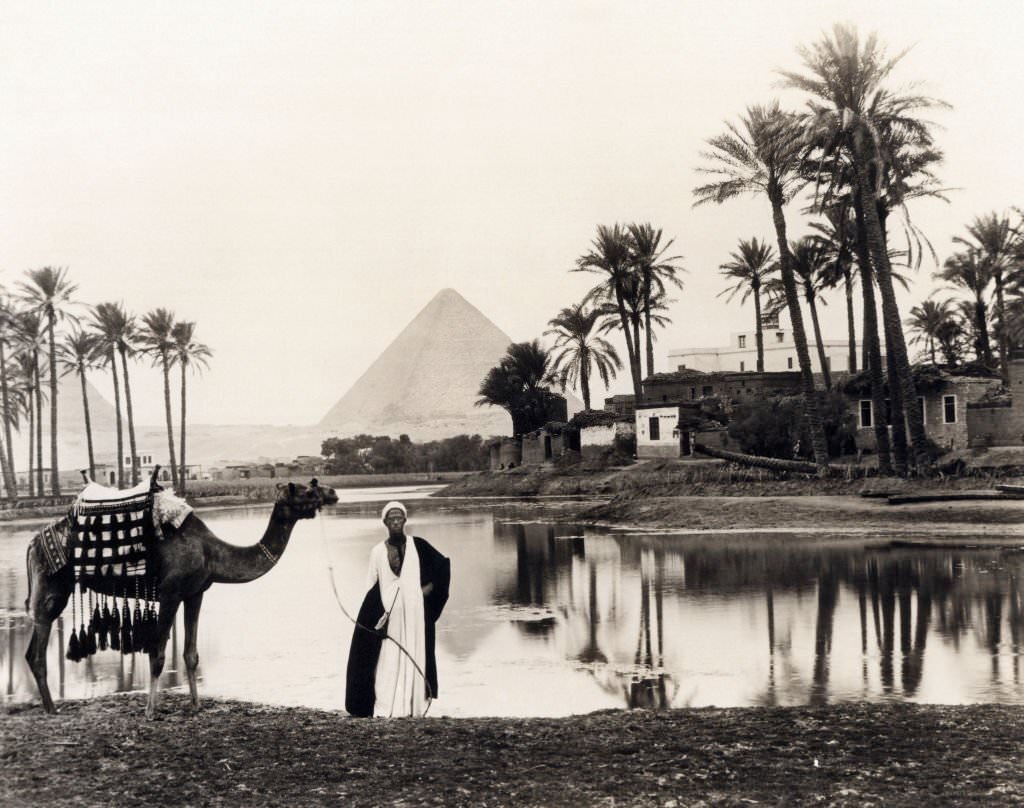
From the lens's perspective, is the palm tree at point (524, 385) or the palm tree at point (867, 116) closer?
the palm tree at point (867, 116)

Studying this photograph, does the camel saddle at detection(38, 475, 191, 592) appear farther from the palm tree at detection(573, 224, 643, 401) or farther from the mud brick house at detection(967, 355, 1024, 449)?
the palm tree at detection(573, 224, 643, 401)

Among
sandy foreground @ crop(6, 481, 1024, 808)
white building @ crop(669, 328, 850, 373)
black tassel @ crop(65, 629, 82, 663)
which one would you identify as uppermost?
white building @ crop(669, 328, 850, 373)

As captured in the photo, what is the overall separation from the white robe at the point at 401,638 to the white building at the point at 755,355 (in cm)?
6762

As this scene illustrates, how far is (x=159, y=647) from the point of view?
7910 mm

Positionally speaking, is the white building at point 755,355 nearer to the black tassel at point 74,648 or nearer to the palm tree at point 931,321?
the palm tree at point 931,321

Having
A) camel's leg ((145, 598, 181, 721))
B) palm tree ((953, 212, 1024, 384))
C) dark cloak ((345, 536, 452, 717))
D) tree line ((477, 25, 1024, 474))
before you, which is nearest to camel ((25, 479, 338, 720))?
camel's leg ((145, 598, 181, 721))

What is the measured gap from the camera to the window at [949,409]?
40719 millimetres

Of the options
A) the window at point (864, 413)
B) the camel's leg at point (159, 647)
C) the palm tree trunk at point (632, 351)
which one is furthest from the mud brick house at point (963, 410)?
A: the camel's leg at point (159, 647)

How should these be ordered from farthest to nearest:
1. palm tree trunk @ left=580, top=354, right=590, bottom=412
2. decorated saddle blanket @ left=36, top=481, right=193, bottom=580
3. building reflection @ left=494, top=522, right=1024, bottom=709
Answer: palm tree trunk @ left=580, top=354, right=590, bottom=412
building reflection @ left=494, top=522, right=1024, bottom=709
decorated saddle blanket @ left=36, top=481, right=193, bottom=580

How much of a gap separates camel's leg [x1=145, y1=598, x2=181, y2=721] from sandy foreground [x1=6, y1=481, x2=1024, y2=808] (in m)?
0.15

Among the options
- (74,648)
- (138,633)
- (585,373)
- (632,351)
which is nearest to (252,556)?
(138,633)

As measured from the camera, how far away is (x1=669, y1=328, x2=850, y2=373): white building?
7425 cm

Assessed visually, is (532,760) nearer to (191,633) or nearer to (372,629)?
(372,629)

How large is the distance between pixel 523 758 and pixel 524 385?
53416 mm
